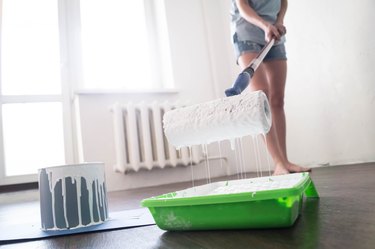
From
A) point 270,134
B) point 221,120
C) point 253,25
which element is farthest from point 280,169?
point 221,120

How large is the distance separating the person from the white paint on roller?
694 mm

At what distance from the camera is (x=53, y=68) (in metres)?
2.52

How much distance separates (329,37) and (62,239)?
1.69m

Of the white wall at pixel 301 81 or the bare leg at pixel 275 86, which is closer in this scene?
the bare leg at pixel 275 86

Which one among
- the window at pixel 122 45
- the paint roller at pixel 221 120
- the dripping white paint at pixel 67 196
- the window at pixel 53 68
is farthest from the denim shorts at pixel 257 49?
the window at pixel 122 45

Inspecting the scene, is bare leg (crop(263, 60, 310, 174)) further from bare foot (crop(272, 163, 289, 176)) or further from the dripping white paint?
the dripping white paint

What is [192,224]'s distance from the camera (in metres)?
0.57

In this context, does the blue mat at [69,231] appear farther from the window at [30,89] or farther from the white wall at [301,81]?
the window at [30,89]

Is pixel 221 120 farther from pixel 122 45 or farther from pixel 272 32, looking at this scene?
pixel 122 45

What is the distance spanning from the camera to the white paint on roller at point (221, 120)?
641mm

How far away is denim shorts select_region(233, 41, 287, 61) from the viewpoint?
1399 millimetres

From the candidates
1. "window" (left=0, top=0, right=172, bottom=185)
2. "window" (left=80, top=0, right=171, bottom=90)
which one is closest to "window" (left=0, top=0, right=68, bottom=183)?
"window" (left=0, top=0, right=172, bottom=185)

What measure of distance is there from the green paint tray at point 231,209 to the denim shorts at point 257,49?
0.93m

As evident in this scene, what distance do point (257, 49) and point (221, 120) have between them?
812mm
